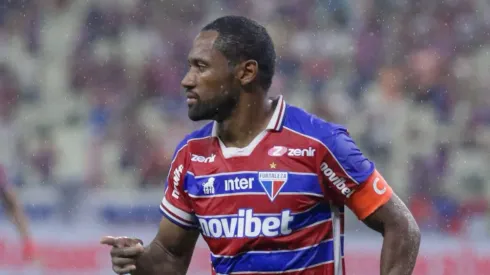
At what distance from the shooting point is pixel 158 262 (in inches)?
186

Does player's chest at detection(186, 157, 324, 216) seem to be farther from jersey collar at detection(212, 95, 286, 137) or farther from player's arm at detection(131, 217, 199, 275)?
player's arm at detection(131, 217, 199, 275)

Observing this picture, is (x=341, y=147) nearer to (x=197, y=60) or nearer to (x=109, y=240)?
(x=197, y=60)

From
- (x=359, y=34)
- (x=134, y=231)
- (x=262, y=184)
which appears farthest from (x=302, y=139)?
(x=359, y=34)

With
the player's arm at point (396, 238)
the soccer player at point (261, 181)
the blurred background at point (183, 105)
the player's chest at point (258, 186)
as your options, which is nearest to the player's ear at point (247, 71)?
the soccer player at point (261, 181)

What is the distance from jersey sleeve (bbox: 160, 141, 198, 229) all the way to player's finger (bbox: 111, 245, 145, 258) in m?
0.25

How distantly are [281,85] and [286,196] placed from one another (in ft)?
24.4

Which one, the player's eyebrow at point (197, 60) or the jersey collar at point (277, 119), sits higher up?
the player's eyebrow at point (197, 60)

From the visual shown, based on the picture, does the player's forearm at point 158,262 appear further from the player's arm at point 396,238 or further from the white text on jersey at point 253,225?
the player's arm at point 396,238

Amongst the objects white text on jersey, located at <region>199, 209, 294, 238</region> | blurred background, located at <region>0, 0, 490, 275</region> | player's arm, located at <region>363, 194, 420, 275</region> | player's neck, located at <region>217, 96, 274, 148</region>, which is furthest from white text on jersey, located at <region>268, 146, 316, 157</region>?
blurred background, located at <region>0, 0, 490, 275</region>

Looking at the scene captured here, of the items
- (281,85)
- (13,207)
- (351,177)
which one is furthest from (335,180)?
(281,85)

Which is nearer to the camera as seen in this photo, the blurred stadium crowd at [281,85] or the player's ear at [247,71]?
the player's ear at [247,71]

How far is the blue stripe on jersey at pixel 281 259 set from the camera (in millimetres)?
4418

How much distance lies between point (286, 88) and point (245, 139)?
725 cm

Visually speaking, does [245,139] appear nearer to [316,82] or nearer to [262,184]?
[262,184]
